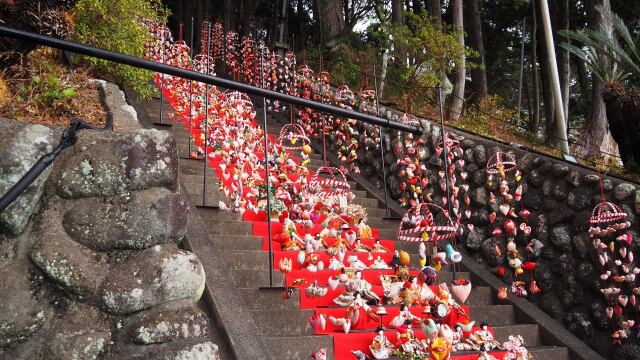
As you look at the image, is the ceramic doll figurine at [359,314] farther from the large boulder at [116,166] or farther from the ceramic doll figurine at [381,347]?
the large boulder at [116,166]

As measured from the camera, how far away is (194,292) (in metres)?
2.49

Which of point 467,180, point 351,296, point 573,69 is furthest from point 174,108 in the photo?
point 573,69

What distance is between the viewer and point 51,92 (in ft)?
10.9

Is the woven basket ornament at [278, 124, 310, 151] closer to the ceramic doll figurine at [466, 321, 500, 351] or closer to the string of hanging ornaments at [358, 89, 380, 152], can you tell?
the string of hanging ornaments at [358, 89, 380, 152]

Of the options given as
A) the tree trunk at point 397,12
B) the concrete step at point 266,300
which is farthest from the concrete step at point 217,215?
the tree trunk at point 397,12

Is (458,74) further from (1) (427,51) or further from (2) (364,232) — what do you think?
(2) (364,232)

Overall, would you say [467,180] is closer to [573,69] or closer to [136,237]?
[136,237]

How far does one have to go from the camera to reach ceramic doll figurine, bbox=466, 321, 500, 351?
4480 mm

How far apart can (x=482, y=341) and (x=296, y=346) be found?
1620 millimetres

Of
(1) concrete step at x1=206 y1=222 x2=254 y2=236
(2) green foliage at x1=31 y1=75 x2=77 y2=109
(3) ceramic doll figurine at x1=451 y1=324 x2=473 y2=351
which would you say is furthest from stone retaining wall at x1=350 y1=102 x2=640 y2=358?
(2) green foliage at x1=31 y1=75 x2=77 y2=109

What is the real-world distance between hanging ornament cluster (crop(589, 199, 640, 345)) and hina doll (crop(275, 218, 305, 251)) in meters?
2.70

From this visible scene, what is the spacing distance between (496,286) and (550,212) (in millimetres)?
934

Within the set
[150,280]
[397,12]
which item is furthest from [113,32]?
[397,12]

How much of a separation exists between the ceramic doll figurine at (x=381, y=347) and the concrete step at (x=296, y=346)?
0.31 metres
